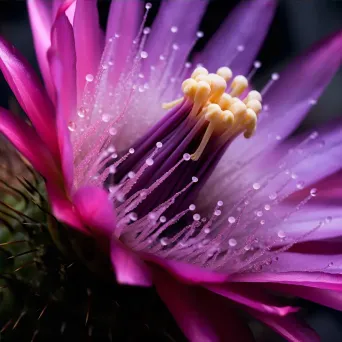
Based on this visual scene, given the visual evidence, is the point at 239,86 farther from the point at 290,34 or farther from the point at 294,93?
the point at 290,34

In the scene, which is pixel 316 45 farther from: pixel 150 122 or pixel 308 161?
pixel 150 122

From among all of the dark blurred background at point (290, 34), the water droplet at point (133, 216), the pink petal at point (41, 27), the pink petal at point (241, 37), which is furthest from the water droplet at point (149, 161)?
the dark blurred background at point (290, 34)

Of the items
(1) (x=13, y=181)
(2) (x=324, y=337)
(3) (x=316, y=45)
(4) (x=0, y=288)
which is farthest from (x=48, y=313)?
(2) (x=324, y=337)

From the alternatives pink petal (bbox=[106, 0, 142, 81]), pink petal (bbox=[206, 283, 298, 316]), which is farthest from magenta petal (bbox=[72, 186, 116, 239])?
pink petal (bbox=[106, 0, 142, 81])

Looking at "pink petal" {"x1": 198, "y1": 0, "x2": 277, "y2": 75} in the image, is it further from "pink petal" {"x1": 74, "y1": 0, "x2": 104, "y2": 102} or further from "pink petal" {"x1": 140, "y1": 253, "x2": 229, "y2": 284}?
"pink petal" {"x1": 140, "y1": 253, "x2": 229, "y2": 284}

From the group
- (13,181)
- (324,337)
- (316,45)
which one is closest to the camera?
(13,181)

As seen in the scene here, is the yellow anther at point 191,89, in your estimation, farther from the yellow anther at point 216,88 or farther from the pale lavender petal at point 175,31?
the pale lavender petal at point 175,31
